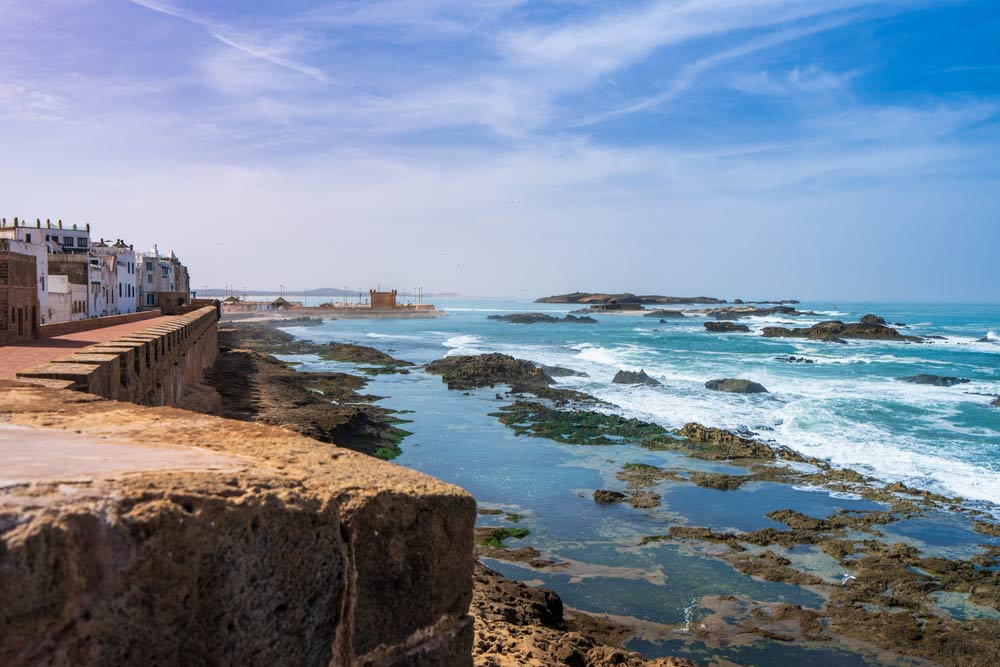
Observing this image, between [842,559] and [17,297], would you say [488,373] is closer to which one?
[17,297]

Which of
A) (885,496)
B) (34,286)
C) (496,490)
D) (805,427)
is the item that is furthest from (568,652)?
(805,427)

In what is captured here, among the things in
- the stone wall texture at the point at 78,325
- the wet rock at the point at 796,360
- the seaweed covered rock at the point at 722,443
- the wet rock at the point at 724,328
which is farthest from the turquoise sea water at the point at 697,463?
the wet rock at the point at 724,328

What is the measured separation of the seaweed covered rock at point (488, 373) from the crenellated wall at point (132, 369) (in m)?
12.7

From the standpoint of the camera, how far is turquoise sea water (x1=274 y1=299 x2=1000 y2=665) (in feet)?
31.3

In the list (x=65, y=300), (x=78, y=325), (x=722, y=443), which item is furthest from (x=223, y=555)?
(x=65, y=300)

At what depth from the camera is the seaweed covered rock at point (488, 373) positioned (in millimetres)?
28672

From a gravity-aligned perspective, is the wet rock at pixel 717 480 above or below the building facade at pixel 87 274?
below

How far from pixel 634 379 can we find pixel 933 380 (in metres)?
13.7

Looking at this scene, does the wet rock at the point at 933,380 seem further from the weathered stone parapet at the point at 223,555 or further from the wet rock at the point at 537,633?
the weathered stone parapet at the point at 223,555

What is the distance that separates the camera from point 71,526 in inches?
60.6

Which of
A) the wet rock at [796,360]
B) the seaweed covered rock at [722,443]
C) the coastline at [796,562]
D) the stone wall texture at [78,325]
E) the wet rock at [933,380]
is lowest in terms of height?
the coastline at [796,562]

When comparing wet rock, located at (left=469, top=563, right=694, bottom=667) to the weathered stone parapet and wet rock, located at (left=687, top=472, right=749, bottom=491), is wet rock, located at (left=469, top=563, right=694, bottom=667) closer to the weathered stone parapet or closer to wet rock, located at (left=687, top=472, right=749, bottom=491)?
the weathered stone parapet

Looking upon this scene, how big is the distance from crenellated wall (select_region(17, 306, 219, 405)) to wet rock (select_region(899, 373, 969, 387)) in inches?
1153

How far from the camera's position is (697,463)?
52.9 feet
